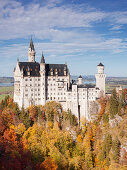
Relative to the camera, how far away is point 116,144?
57188 millimetres

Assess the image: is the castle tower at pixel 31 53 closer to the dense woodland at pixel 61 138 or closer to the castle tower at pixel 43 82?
the castle tower at pixel 43 82

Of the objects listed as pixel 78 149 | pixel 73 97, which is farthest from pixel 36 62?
pixel 78 149

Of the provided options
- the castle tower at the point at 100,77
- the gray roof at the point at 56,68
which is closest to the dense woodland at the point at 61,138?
the castle tower at the point at 100,77

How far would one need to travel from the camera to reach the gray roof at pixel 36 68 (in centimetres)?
7762

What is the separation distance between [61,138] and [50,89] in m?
21.6

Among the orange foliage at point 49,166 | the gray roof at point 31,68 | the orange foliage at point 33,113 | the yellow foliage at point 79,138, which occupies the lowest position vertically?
the orange foliage at point 49,166

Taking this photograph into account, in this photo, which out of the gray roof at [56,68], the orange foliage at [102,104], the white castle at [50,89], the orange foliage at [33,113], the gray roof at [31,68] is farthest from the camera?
the gray roof at [56,68]

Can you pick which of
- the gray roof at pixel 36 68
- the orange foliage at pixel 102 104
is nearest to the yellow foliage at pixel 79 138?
the orange foliage at pixel 102 104

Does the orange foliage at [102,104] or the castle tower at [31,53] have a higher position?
the castle tower at [31,53]

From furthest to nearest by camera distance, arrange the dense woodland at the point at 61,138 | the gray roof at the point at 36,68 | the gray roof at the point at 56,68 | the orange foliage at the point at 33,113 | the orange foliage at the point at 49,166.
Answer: the gray roof at the point at 56,68
the gray roof at the point at 36,68
the orange foliage at the point at 33,113
the dense woodland at the point at 61,138
the orange foliage at the point at 49,166

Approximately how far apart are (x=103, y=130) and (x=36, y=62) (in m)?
37.8

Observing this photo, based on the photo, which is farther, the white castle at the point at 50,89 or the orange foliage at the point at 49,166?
the white castle at the point at 50,89

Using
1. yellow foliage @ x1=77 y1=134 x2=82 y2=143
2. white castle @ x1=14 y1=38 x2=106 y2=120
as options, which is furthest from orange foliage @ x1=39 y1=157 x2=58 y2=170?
white castle @ x1=14 y1=38 x2=106 y2=120

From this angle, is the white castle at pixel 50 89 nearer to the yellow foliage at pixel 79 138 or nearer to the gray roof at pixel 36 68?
the gray roof at pixel 36 68
